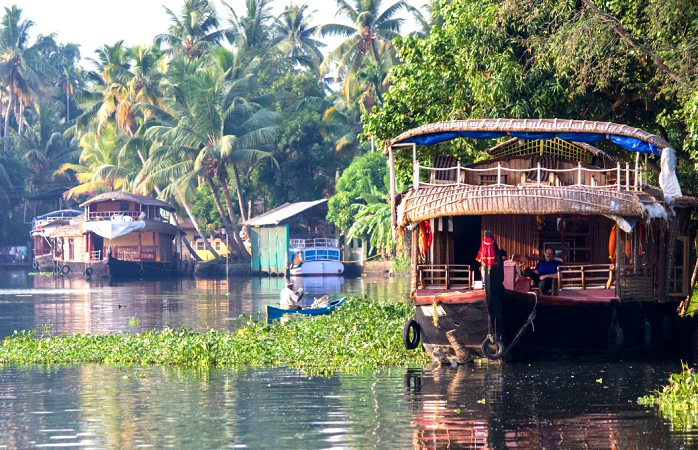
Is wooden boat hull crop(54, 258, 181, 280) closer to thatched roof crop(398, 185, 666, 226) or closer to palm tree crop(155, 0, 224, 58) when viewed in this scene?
palm tree crop(155, 0, 224, 58)

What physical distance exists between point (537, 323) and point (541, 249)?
2591 mm

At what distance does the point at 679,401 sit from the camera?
12734mm

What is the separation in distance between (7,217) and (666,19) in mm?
65832

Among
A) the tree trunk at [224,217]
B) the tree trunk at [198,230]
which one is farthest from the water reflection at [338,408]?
the tree trunk at [198,230]

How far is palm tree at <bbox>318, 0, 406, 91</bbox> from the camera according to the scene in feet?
193

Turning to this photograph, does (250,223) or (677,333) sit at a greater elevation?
(250,223)

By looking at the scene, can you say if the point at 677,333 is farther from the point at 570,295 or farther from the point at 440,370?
the point at 440,370

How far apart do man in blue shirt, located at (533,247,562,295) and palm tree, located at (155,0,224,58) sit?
47919 mm

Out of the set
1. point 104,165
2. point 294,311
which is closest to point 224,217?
point 104,165

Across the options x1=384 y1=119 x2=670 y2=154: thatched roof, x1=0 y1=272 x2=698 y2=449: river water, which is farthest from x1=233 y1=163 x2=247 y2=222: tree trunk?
x1=0 y1=272 x2=698 y2=449: river water

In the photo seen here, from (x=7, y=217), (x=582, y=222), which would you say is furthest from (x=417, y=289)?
(x=7, y=217)

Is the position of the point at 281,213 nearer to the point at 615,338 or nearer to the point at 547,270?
the point at 547,270

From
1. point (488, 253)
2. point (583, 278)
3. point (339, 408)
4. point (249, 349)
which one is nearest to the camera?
point (339, 408)

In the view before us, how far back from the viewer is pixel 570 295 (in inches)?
678
